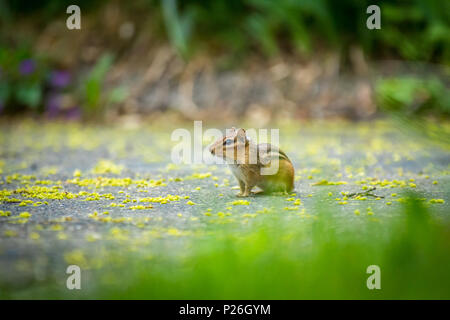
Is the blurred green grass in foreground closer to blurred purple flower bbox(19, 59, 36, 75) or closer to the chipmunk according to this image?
the chipmunk

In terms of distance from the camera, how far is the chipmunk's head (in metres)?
2.86

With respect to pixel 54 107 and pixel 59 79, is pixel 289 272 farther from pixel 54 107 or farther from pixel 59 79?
pixel 59 79

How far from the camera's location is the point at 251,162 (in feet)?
9.65

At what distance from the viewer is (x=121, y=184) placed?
344cm

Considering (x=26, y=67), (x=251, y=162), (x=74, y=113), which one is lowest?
(x=251, y=162)

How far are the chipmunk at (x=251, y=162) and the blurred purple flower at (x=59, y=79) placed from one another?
193 inches

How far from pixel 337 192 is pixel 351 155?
160cm

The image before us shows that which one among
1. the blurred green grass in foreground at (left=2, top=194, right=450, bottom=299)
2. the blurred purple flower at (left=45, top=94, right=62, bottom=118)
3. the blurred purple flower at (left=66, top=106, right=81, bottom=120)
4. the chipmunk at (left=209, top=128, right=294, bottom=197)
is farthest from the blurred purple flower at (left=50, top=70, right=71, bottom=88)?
the blurred green grass in foreground at (left=2, top=194, right=450, bottom=299)

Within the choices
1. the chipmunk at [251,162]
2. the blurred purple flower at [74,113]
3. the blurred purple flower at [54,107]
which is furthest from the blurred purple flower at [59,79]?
the chipmunk at [251,162]

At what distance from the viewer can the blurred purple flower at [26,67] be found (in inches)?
279

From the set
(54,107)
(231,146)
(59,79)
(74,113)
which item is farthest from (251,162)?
(59,79)

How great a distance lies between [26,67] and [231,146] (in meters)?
5.16
